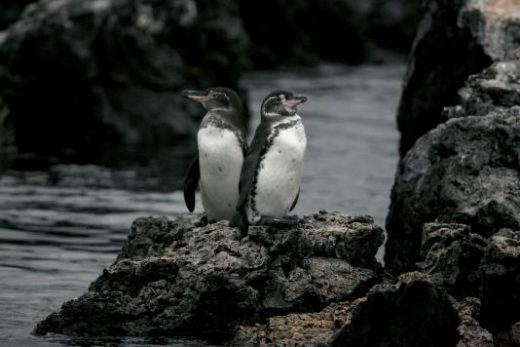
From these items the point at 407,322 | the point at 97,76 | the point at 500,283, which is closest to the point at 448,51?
the point at 500,283

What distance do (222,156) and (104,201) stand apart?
7.68 meters

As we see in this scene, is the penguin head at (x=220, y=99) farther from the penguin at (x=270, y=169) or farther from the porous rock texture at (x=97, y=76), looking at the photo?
the porous rock texture at (x=97, y=76)

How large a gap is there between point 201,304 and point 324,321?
102cm

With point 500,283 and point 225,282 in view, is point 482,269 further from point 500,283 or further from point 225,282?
point 225,282

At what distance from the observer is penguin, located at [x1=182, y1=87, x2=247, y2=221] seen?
12.6 m

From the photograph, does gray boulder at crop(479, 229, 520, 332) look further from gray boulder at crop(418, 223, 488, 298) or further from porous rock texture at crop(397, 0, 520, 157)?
porous rock texture at crop(397, 0, 520, 157)

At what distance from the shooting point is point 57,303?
43.4 feet

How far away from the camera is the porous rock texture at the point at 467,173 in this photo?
12.2 meters

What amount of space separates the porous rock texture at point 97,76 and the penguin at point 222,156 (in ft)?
37.3

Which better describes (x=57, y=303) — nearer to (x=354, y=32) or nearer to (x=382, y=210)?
(x=382, y=210)

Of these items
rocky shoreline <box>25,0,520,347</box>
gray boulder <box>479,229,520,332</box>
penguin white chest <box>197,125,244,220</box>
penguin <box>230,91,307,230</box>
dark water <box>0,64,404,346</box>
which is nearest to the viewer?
rocky shoreline <box>25,0,520,347</box>

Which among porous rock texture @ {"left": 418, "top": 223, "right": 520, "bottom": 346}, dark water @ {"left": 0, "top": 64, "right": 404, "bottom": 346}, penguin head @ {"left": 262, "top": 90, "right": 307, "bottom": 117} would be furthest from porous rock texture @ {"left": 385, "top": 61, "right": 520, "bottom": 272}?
dark water @ {"left": 0, "top": 64, "right": 404, "bottom": 346}

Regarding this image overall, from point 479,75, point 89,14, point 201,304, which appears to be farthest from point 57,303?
point 89,14

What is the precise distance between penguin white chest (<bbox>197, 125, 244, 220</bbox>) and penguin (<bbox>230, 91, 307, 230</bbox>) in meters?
0.26
